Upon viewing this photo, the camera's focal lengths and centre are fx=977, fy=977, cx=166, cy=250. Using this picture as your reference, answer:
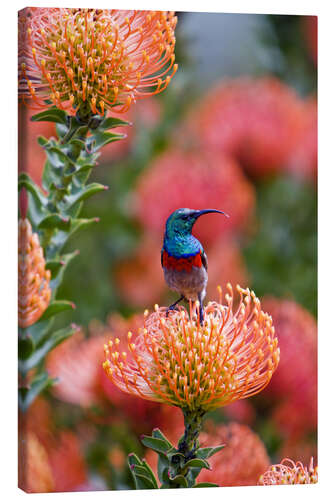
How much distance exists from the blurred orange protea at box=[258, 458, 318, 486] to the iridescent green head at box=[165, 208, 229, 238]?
1.17 meters

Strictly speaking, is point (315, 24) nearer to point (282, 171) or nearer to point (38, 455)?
point (282, 171)

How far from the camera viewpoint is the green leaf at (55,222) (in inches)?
150

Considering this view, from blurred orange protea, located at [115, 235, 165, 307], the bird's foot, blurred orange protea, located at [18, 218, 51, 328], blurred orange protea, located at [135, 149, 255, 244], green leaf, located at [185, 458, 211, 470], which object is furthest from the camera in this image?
blurred orange protea, located at [135, 149, 255, 244]

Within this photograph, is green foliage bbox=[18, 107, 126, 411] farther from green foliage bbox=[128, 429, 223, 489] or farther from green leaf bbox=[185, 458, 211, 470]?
green leaf bbox=[185, 458, 211, 470]

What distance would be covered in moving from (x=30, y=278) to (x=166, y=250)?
0.60 metres

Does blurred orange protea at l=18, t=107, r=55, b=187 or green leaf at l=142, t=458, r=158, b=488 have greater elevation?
blurred orange protea at l=18, t=107, r=55, b=187

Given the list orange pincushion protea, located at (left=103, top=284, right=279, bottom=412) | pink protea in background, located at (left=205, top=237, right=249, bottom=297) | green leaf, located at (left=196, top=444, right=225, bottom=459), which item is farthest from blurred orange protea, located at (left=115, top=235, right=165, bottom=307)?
green leaf, located at (left=196, top=444, right=225, bottom=459)

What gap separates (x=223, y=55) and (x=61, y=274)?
1309 mm

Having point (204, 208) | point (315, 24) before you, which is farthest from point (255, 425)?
point (315, 24)

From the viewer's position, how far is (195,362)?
3.67 m

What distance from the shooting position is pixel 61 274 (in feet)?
13.0

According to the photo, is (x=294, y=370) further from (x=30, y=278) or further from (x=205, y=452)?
(x=30, y=278)

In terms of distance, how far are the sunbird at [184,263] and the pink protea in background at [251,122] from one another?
71 centimetres

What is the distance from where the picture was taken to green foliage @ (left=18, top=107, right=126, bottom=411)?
151 inches
